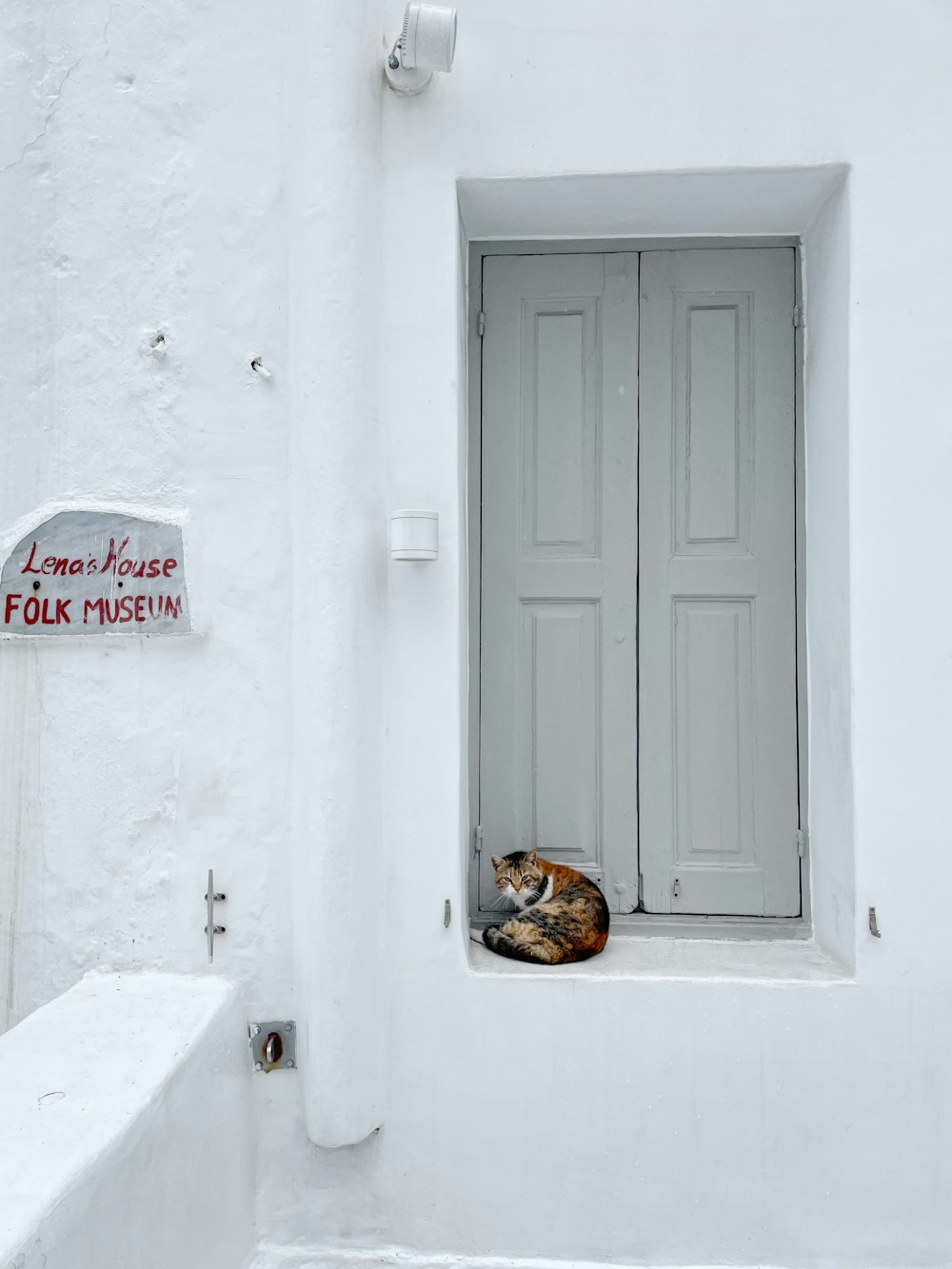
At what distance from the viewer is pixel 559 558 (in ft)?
11.6

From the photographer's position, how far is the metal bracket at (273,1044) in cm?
311

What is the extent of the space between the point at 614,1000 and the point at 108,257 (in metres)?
2.65

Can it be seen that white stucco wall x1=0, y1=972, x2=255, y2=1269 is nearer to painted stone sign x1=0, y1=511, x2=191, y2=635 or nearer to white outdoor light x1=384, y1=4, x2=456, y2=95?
painted stone sign x1=0, y1=511, x2=191, y2=635

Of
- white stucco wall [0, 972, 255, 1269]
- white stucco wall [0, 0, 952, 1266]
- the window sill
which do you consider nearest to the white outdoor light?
white stucco wall [0, 0, 952, 1266]

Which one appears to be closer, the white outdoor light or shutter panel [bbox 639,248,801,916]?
the white outdoor light

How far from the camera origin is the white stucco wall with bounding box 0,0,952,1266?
3.00m

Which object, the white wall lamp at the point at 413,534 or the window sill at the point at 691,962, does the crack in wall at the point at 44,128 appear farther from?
the window sill at the point at 691,962

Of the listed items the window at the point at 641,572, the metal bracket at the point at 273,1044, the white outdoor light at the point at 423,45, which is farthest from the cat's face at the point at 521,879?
the white outdoor light at the point at 423,45

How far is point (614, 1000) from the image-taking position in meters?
3.04

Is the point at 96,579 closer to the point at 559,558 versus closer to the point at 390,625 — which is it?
the point at 390,625

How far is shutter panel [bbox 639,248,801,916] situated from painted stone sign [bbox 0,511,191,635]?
1.53 metres

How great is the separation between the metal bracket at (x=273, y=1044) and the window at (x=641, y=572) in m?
0.76

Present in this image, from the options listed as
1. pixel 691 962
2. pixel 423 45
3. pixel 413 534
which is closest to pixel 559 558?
pixel 413 534

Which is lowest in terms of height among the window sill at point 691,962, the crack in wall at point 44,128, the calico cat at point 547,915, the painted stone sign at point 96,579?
the window sill at point 691,962
